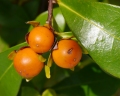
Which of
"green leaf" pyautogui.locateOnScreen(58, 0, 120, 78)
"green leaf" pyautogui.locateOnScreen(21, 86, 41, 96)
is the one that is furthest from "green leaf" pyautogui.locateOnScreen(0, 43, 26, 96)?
"green leaf" pyautogui.locateOnScreen(58, 0, 120, 78)

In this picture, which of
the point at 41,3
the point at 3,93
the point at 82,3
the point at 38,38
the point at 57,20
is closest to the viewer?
the point at 38,38

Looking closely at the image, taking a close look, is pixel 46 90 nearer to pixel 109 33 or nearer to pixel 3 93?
pixel 3 93

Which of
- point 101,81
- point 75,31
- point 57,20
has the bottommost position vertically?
point 101,81

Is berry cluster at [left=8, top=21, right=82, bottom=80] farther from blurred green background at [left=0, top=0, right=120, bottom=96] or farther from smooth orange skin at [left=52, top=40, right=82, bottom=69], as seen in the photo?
blurred green background at [left=0, top=0, right=120, bottom=96]

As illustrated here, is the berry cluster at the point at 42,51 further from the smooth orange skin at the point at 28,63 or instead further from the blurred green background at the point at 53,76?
the blurred green background at the point at 53,76

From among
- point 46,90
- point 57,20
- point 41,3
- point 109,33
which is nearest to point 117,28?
point 109,33

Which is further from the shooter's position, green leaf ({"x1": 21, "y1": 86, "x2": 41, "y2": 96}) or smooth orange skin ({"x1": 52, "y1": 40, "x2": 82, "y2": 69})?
green leaf ({"x1": 21, "y1": 86, "x2": 41, "y2": 96})

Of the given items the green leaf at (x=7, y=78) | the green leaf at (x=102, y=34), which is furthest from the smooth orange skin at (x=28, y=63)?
the green leaf at (x=7, y=78)

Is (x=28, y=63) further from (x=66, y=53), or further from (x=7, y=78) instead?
(x=7, y=78)
